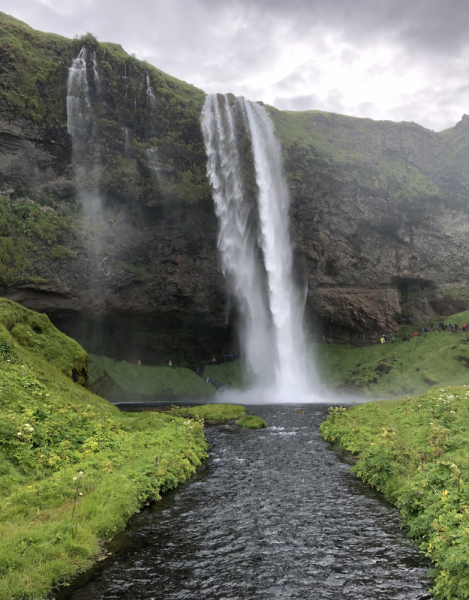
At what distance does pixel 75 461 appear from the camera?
12.4 meters

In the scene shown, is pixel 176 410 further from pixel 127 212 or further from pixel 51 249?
pixel 127 212

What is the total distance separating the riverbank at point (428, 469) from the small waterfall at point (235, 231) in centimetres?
3458

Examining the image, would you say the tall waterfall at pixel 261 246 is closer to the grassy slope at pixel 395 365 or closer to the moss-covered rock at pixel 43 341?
the grassy slope at pixel 395 365

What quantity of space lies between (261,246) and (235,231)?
4310 millimetres

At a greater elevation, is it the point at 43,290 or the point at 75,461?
the point at 43,290

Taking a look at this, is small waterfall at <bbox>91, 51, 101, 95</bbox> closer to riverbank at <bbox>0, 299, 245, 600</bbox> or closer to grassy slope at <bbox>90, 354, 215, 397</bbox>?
grassy slope at <bbox>90, 354, 215, 397</bbox>

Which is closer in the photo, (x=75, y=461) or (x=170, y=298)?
(x=75, y=461)

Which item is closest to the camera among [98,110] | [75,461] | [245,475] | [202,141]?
[75,461]

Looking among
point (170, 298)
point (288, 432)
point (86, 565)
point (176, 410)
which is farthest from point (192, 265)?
point (86, 565)

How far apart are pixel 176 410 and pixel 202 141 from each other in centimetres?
3764

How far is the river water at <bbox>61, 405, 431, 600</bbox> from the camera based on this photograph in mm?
7305

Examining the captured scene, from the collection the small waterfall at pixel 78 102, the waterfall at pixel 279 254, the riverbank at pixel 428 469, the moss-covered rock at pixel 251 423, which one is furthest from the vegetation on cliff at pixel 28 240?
the riverbank at pixel 428 469

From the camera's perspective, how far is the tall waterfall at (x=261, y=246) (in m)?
54.5

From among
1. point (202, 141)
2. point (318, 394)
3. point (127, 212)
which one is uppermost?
point (202, 141)
